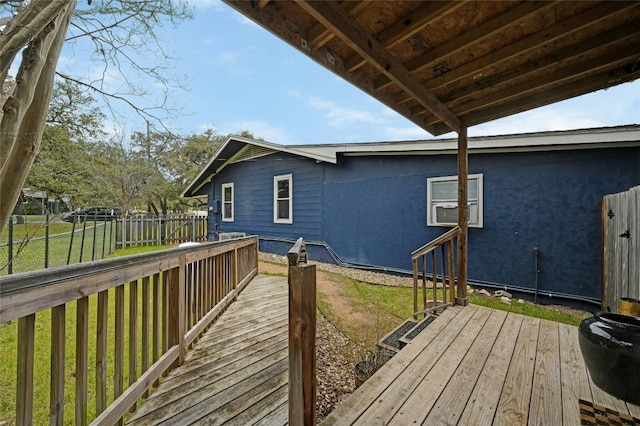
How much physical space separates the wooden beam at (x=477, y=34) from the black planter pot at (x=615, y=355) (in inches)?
83.8

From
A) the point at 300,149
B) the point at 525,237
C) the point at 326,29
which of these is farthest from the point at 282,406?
the point at 300,149

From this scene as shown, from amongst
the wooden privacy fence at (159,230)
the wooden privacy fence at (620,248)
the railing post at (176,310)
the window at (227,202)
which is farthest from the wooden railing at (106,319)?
the wooden privacy fence at (159,230)

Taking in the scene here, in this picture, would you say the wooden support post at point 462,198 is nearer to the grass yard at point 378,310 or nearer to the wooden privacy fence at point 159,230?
the grass yard at point 378,310

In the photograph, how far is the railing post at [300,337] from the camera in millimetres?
1275

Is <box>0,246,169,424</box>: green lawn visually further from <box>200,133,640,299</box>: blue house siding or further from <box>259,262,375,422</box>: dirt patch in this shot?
<box>200,133,640,299</box>: blue house siding

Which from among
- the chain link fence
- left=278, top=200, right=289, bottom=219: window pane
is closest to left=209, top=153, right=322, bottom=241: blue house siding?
left=278, top=200, right=289, bottom=219: window pane

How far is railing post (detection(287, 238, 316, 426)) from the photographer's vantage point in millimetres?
1275

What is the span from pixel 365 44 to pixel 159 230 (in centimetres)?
1225

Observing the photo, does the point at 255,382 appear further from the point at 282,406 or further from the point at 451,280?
the point at 451,280

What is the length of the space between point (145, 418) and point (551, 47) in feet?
13.2

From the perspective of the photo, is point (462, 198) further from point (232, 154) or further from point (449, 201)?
point (232, 154)

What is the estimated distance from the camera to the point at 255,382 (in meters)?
2.25

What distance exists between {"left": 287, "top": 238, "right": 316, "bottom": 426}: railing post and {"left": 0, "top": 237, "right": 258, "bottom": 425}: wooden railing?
1038 millimetres

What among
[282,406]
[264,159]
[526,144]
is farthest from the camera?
[264,159]
